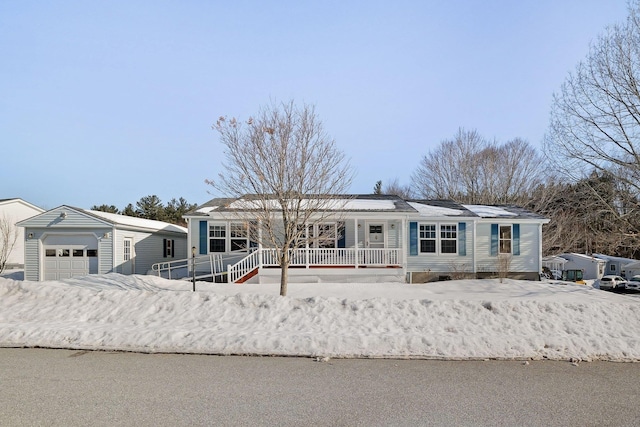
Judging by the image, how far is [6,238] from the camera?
2514 centimetres

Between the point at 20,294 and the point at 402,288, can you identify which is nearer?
the point at 20,294

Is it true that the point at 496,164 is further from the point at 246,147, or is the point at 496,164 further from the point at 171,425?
the point at 171,425

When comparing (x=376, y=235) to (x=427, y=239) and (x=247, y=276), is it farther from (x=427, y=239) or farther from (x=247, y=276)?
(x=247, y=276)

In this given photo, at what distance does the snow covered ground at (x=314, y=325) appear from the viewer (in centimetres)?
707

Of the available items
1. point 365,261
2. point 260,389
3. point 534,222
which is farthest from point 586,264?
point 260,389

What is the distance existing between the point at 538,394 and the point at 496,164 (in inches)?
1380

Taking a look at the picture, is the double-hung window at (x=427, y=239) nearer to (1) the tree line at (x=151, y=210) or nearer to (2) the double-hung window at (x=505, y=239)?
(2) the double-hung window at (x=505, y=239)

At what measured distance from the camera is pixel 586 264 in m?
30.8

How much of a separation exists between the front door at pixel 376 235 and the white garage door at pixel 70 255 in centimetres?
1203

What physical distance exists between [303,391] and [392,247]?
580 inches

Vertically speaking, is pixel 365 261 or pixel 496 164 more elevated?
pixel 496 164

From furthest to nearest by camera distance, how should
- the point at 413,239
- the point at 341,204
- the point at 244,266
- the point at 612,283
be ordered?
1. the point at 612,283
2. the point at 413,239
3. the point at 244,266
4. the point at 341,204

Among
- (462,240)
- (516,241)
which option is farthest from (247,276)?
(516,241)

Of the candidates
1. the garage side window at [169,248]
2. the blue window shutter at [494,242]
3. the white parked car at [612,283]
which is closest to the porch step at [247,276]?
the garage side window at [169,248]
